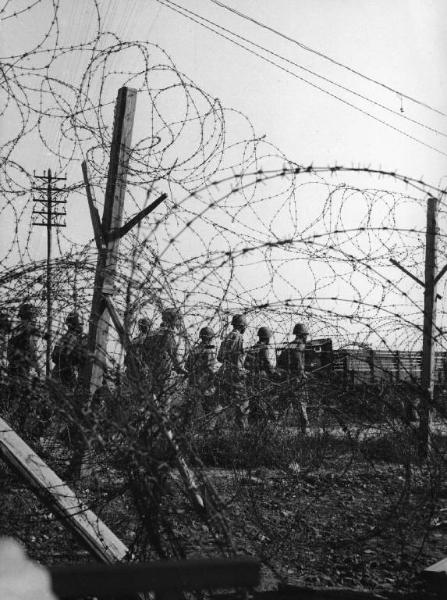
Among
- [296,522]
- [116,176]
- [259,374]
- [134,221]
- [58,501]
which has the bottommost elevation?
[296,522]

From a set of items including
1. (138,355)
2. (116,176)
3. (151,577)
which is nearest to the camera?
(151,577)

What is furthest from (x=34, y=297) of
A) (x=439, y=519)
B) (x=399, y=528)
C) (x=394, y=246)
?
(x=439, y=519)

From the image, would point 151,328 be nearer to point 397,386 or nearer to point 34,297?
point 34,297

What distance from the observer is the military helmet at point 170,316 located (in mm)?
3383

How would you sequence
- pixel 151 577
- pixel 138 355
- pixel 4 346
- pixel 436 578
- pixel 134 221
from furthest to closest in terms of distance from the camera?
1. pixel 134 221
2. pixel 436 578
3. pixel 138 355
4. pixel 4 346
5. pixel 151 577

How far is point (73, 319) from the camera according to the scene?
3.43 m

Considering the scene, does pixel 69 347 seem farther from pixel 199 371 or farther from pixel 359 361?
pixel 359 361

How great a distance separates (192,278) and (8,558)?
1.48m

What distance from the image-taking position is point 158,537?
3.02 meters

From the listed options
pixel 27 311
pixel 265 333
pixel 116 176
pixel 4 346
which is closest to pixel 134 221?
pixel 116 176

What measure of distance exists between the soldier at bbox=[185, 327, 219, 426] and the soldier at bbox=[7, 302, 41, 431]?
701mm

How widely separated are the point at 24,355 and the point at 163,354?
64cm

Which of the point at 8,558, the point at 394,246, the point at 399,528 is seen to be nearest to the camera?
the point at 8,558

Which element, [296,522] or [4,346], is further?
[296,522]
